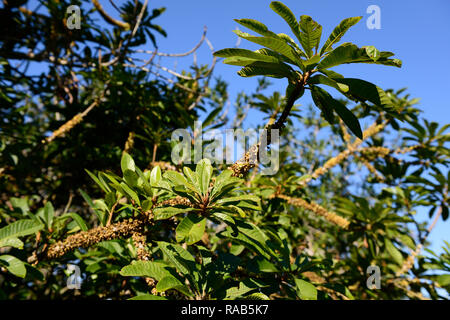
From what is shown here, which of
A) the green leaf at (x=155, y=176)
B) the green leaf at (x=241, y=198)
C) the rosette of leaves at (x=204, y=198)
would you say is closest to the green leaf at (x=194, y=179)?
the rosette of leaves at (x=204, y=198)

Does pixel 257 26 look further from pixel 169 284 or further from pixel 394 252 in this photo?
pixel 394 252

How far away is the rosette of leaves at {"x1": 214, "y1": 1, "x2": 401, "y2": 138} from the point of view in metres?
0.95

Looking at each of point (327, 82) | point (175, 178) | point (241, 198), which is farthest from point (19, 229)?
point (327, 82)

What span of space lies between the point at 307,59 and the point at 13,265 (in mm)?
1635

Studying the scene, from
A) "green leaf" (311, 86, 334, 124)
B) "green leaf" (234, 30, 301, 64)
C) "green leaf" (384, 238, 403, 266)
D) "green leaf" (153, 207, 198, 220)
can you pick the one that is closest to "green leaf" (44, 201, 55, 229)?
"green leaf" (153, 207, 198, 220)

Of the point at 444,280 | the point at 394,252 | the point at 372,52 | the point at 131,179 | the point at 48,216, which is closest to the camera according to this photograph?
the point at 372,52

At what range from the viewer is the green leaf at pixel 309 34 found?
0.97m

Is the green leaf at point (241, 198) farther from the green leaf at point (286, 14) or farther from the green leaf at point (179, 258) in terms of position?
the green leaf at point (286, 14)

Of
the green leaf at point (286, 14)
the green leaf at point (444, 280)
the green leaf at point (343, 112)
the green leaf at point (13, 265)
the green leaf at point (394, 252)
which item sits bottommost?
the green leaf at point (444, 280)

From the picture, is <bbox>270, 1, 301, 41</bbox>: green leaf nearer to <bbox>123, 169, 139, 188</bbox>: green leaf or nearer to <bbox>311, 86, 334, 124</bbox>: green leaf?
<bbox>311, 86, 334, 124</bbox>: green leaf

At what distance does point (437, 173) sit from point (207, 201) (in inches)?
115

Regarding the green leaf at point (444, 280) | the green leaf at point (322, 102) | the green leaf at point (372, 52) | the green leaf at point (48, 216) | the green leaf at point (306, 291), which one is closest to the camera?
the green leaf at point (372, 52)

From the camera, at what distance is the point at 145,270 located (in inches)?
40.4
